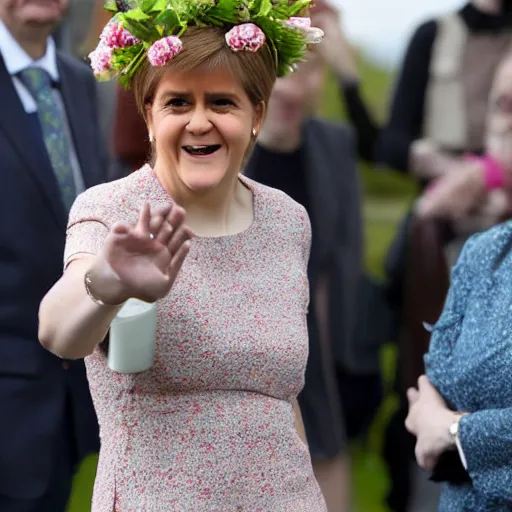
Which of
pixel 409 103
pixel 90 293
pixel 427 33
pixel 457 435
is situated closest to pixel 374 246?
pixel 409 103

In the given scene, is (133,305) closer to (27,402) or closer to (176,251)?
(176,251)

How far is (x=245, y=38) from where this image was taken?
9.45ft

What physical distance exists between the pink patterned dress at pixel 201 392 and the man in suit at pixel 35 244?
1197 millimetres

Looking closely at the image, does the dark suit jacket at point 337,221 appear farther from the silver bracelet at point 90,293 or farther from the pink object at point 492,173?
the silver bracelet at point 90,293

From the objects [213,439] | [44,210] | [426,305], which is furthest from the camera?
→ [426,305]

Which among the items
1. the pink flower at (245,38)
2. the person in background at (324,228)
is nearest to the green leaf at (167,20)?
the pink flower at (245,38)

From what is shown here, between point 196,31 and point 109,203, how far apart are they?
40 centimetres

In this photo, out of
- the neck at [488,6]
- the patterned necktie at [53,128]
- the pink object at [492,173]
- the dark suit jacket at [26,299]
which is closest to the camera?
the dark suit jacket at [26,299]

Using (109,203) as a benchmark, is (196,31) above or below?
above

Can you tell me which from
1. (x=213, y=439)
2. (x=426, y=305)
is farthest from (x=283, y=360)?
(x=426, y=305)

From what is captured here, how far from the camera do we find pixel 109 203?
2855 millimetres

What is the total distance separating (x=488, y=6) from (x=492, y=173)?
2.55 feet

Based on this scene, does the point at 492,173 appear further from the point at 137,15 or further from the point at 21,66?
the point at 137,15

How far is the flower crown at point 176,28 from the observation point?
2.85 m
